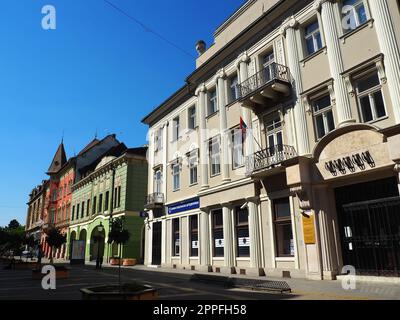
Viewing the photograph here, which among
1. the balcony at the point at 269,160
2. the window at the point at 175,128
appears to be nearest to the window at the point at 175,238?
the window at the point at 175,128

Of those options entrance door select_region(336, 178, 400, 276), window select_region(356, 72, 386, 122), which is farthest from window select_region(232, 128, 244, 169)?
window select_region(356, 72, 386, 122)

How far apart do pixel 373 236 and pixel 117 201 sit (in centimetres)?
2718

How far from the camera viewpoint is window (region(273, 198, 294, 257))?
15914mm

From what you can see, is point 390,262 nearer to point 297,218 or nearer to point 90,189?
point 297,218

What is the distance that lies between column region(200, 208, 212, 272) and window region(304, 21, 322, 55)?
10.9 m

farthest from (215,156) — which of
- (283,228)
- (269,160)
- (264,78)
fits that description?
(283,228)

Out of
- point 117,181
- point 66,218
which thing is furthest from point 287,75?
point 66,218

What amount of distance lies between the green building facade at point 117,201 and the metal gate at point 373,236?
22.1m

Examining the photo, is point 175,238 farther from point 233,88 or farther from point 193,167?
point 233,88

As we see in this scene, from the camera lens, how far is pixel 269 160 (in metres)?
16.6

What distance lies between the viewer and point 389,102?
12531 mm

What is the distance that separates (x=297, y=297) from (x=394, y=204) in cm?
524
